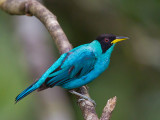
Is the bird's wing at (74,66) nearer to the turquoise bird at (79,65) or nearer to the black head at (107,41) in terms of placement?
the turquoise bird at (79,65)

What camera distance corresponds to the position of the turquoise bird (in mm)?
4320

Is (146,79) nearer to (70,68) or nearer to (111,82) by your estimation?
(111,82)

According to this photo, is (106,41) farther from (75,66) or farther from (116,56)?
(116,56)

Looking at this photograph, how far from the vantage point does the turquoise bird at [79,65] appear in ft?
14.2

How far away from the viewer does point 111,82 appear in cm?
620

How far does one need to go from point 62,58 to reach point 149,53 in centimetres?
244

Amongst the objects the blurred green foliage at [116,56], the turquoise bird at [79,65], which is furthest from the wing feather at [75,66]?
the blurred green foliage at [116,56]

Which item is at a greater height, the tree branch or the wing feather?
the tree branch

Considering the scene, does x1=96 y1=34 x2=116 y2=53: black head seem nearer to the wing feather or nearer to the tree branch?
the wing feather

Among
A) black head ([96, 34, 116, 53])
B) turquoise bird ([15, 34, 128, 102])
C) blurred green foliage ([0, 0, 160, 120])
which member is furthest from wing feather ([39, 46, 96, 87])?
blurred green foliage ([0, 0, 160, 120])

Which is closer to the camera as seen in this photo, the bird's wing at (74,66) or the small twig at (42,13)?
the bird's wing at (74,66)

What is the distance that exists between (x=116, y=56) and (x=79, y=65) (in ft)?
7.84

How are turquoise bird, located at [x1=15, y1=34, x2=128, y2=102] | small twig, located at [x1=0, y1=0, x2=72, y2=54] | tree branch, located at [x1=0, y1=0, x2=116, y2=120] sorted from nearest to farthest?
tree branch, located at [x1=0, y1=0, x2=116, y2=120] < turquoise bird, located at [x1=15, y1=34, x2=128, y2=102] < small twig, located at [x1=0, y1=0, x2=72, y2=54]

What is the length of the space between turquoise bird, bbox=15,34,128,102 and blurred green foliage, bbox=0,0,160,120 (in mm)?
981
